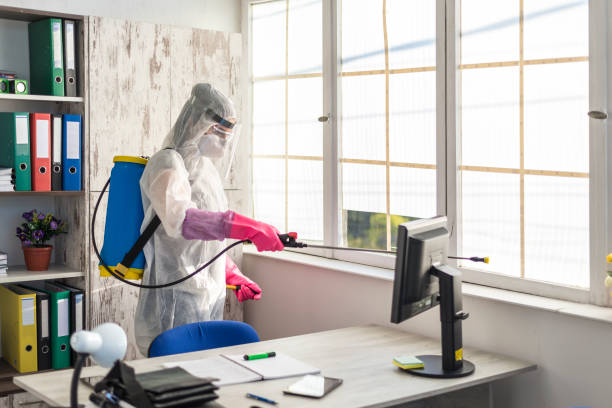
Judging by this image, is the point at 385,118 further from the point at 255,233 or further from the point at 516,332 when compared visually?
the point at 516,332

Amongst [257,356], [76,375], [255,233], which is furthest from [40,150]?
[76,375]

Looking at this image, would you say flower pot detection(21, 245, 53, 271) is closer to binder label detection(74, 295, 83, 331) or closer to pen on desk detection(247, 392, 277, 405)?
binder label detection(74, 295, 83, 331)

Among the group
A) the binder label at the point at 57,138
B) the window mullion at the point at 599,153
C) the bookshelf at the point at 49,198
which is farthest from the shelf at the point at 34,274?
the window mullion at the point at 599,153

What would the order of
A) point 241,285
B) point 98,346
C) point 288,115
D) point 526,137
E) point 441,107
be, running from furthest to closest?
point 288,115
point 241,285
point 441,107
point 526,137
point 98,346

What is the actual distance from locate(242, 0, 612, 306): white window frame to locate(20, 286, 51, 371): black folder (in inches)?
51.6

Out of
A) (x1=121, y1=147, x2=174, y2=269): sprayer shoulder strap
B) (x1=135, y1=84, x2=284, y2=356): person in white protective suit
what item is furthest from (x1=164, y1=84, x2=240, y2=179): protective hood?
(x1=121, y1=147, x2=174, y2=269): sprayer shoulder strap

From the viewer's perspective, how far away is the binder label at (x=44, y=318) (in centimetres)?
323

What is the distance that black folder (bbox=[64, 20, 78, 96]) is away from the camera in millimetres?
3248

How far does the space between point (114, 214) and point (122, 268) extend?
0.70 feet

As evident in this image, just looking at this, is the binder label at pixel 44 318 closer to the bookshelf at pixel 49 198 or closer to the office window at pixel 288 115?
the bookshelf at pixel 49 198

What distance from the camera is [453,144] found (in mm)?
2861

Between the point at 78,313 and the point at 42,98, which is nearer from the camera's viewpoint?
the point at 42,98

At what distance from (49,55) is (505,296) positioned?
2.27 m

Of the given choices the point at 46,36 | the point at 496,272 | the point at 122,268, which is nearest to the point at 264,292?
the point at 122,268
